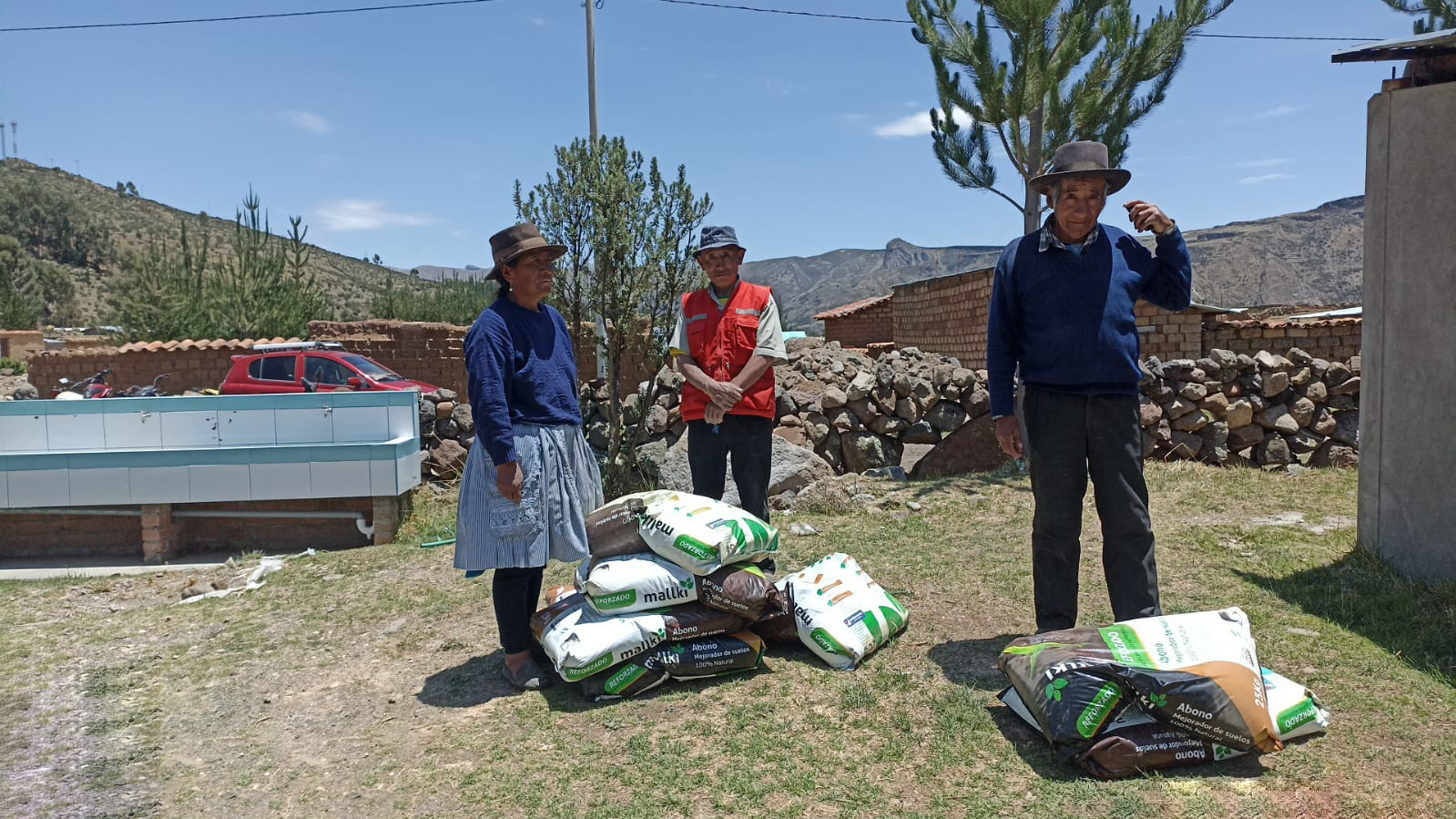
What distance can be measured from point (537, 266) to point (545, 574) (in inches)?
91.6

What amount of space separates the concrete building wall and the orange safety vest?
3205 mm

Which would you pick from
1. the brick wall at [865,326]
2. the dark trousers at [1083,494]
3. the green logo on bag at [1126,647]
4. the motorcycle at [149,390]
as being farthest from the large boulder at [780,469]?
the brick wall at [865,326]

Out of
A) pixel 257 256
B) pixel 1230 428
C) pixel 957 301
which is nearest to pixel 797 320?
pixel 257 256

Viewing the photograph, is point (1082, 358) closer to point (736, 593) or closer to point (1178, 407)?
point (736, 593)

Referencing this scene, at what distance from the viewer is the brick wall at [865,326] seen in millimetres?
20766

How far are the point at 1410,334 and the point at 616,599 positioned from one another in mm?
4181

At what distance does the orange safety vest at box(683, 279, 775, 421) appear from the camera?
14.6ft

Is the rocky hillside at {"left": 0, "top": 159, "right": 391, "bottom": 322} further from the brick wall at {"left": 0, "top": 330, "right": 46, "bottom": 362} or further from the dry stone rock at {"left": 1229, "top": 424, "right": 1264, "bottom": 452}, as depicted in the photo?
the dry stone rock at {"left": 1229, "top": 424, "right": 1264, "bottom": 452}

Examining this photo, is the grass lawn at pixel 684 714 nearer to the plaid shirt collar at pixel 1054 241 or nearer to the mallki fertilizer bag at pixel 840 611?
the mallki fertilizer bag at pixel 840 611

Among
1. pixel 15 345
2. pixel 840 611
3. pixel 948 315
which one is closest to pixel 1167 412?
pixel 948 315

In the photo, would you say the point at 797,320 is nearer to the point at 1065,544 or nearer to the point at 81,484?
the point at 81,484

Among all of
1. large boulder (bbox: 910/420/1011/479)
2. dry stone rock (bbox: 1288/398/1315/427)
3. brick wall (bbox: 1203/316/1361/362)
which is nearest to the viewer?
large boulder (bbox: 910/420/1011/479)

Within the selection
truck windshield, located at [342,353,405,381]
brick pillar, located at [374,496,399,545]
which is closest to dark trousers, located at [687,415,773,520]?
brick pillar, located at [374,496,399,545]

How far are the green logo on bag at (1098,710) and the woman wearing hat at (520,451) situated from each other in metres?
1.91
